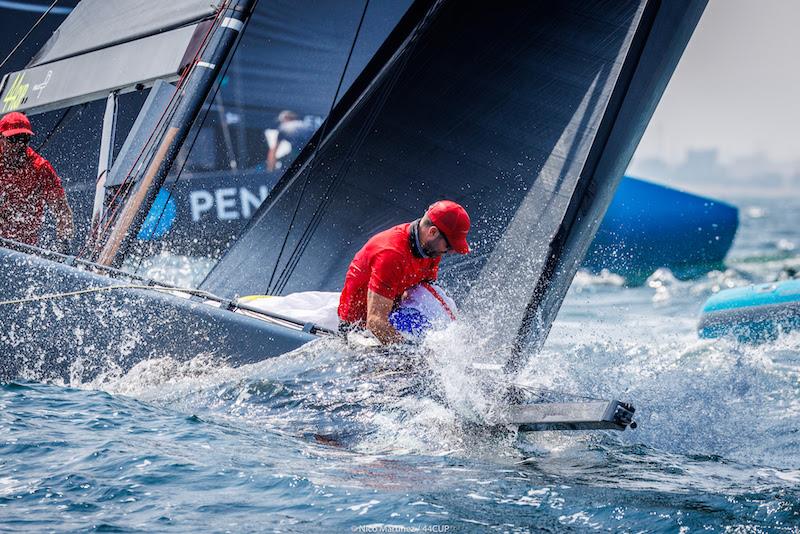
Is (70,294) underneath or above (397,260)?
underneath

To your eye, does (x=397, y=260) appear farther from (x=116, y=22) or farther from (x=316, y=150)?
(x=116, y=22)

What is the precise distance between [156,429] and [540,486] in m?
1.29

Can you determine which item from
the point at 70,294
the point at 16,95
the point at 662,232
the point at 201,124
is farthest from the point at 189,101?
the point at 662,232

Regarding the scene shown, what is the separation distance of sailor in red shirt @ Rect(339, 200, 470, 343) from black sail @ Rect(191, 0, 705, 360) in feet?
2.21

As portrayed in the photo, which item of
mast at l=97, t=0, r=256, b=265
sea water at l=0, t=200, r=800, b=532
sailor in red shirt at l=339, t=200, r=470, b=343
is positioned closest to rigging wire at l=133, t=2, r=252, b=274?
mast at l=97, t=0, r=256, b=265

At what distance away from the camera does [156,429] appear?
Result: 3.40 metres

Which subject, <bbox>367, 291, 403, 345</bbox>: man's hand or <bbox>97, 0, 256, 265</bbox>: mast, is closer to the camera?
<bbox>367, 291, 403, 345</bbox>: man's hand

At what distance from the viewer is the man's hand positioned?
3.81 metres

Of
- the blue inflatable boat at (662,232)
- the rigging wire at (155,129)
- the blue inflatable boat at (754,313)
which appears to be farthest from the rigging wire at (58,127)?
the blue inflatable boat at (662,232)

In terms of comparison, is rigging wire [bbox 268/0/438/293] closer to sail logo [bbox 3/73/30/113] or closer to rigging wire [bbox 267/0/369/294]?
rigging wire [bbox 267/0/369/294]

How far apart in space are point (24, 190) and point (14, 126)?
342 mm

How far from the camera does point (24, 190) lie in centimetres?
532

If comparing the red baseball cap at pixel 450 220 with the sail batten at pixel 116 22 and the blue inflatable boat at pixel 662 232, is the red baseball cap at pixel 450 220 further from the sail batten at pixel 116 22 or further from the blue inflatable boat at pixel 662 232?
the blue inflatable boat at pixel 662 232

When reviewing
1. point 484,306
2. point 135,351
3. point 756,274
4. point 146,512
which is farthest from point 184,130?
point 756,274
